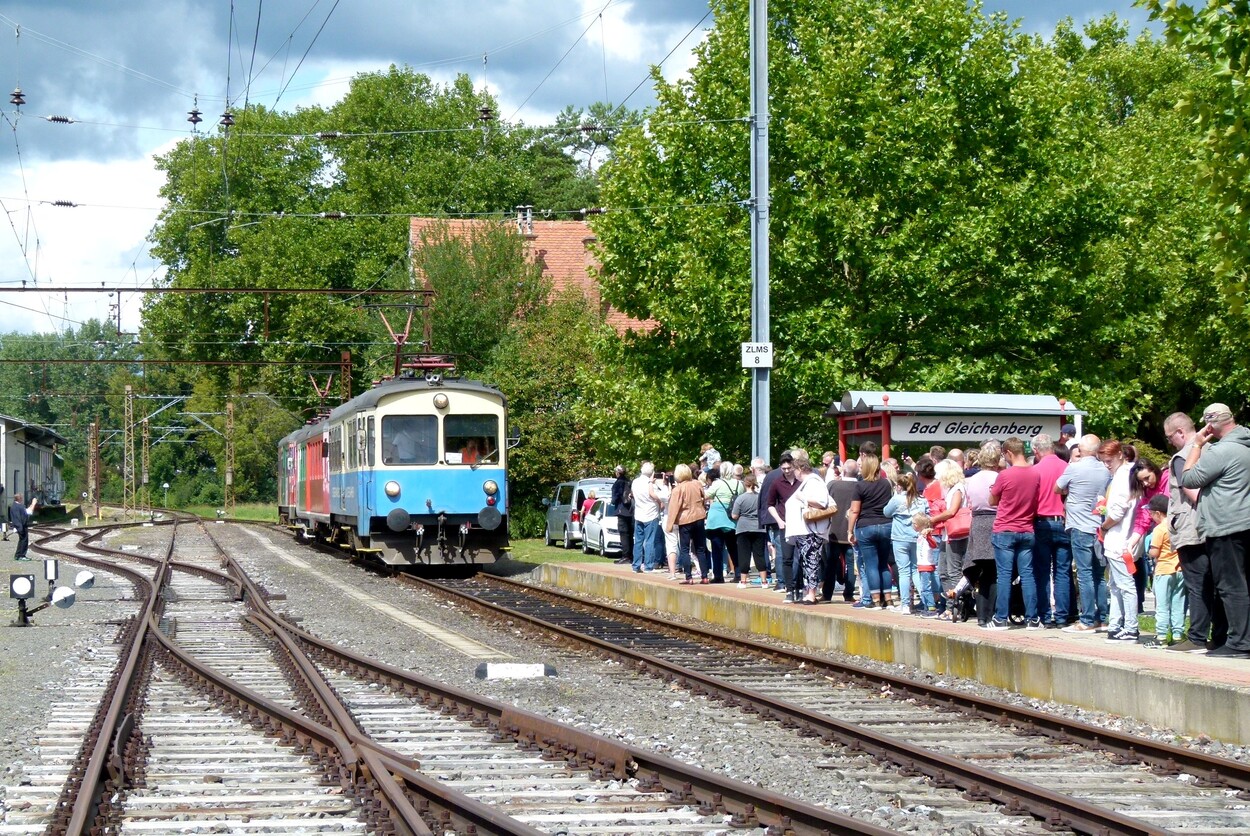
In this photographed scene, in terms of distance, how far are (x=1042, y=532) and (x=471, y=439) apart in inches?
554

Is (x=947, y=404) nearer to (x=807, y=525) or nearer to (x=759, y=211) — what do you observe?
(x=807, y=525)

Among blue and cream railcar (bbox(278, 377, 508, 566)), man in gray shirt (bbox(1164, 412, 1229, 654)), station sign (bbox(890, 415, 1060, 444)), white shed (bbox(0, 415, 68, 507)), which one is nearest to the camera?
man in gray shirt (bbox(1164, 412, 1229, 654))

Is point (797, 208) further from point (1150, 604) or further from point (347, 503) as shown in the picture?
point (1150, 604)

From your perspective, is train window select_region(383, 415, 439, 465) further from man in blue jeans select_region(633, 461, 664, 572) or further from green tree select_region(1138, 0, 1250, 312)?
green tree select_region(1138, 0, 1250, 312)

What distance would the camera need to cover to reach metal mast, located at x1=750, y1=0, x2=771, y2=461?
21453 millimetres

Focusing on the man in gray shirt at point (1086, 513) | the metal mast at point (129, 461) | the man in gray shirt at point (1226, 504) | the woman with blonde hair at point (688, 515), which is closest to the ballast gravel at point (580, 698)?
the man in gray shirt at point (1226, 504)

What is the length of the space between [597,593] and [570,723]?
12.7 m

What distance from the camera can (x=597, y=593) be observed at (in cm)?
2259

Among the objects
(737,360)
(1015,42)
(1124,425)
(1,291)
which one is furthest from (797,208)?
(1,291)

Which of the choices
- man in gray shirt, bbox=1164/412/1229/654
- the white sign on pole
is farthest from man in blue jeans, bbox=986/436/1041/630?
the white sign on pole

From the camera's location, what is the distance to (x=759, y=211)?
21.7 meters

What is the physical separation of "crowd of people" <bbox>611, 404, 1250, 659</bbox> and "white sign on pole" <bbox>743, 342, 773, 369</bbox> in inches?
90.0

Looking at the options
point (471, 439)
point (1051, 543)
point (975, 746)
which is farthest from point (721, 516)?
point (975, 746)

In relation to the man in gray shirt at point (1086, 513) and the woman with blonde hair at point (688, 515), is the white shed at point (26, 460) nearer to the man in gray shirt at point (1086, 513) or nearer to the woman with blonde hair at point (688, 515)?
the woman with blonde hair at point (688, 515)
